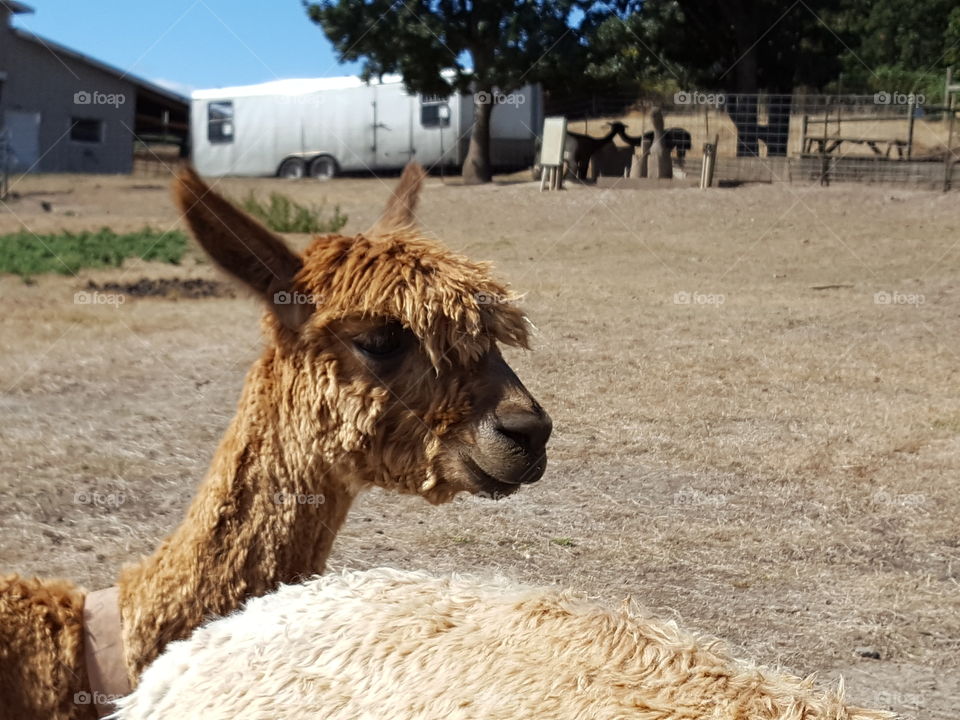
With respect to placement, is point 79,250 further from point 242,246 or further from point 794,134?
point 794,134

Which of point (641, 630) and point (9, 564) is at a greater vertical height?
point (641, 630)

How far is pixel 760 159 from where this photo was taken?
25172mm

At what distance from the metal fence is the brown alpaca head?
20.8 m

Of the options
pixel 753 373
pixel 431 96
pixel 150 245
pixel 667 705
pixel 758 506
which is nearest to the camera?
pixel 667 705

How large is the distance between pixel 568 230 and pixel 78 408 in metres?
12.7

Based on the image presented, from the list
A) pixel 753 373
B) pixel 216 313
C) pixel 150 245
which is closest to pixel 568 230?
pixel 150 245

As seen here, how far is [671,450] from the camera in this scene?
707cm

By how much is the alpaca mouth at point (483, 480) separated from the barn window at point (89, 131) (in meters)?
40.1

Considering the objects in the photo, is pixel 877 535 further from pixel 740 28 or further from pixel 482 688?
pixel 740 28

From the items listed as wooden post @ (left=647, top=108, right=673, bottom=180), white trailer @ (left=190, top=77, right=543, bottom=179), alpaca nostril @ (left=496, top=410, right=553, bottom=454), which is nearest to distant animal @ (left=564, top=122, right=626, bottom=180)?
wooden post @ (left=647, top=108, right=673, bottom=180)

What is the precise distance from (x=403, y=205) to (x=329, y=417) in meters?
0.95

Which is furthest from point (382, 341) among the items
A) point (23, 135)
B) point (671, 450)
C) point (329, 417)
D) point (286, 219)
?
point (23, 135)

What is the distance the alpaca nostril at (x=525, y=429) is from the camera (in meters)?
2.99

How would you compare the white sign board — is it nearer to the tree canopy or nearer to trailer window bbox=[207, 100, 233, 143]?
the tree canopy
